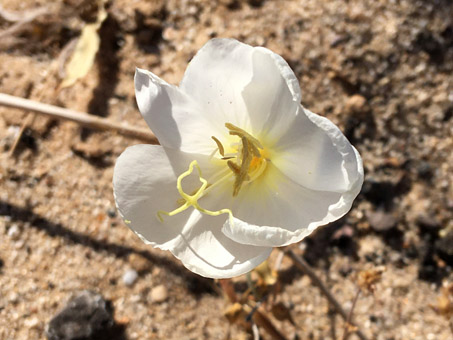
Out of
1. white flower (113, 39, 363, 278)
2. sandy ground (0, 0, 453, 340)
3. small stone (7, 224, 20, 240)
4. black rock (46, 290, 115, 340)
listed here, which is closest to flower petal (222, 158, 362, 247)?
white flower (113, 39, 363, 278)

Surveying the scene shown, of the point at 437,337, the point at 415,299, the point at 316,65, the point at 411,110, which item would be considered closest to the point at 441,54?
the point at 411,110

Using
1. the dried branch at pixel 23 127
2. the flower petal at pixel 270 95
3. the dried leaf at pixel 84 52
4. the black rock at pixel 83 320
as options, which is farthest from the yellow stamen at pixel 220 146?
the dried branch at pixel 23 127

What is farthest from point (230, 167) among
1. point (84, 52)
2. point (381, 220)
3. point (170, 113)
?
point (84, 52)

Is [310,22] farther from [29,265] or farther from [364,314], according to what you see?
[29,265]

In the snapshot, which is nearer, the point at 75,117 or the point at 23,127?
the point at 75,117

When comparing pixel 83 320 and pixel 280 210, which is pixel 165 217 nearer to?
pixel 280 210
